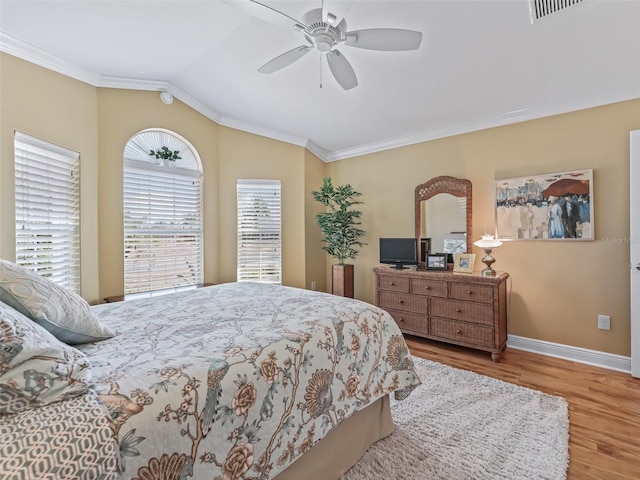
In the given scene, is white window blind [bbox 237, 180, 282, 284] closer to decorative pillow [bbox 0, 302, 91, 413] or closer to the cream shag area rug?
the cream shag area rug

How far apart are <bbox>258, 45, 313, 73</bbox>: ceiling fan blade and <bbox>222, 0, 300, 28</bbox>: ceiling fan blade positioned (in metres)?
0.17

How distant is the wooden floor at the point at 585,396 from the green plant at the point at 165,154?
3528 millimetres

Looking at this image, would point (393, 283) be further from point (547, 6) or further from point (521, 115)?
point (547, 6)

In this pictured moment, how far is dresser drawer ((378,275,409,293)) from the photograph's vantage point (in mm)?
3492

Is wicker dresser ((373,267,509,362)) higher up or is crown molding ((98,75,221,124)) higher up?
crown molding ((98,75,221,124))

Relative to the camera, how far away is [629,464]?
5.28 ft

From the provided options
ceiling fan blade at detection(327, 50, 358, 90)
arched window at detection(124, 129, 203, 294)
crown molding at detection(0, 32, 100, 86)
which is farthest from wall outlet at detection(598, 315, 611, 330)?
crown molding at detection(0, 32, 100, 86)

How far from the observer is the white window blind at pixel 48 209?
225 cm

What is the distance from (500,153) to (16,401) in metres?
4.01

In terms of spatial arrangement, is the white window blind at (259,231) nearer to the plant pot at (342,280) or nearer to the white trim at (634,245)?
the plant pot at (342,280)

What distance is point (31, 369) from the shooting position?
784 mm

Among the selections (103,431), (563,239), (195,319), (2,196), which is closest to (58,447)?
(103,431)

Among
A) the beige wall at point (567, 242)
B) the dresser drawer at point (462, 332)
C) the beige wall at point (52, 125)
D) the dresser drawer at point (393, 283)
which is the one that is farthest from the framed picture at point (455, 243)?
the beige wall at point (52, 125)

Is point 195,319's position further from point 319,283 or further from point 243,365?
point 319,283
